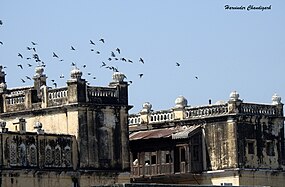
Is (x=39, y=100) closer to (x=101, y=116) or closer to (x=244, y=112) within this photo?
(x=101, y=116)

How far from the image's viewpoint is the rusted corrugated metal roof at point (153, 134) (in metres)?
75.0

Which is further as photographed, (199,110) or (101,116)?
(199,110)

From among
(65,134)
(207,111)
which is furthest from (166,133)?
(65,134)

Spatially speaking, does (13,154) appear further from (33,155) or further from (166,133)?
(166,133)

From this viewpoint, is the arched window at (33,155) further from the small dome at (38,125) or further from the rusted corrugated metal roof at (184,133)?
the rusted corrugated metal roof at (184,133)

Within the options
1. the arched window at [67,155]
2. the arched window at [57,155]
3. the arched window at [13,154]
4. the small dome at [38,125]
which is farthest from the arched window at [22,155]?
the arched window at [67,155]

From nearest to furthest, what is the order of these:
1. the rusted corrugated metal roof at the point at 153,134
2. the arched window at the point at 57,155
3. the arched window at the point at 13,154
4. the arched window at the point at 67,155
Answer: the arched window at the point at 13,154, the arched window at the point at 57,155, the arched window at the point at 67,155, the rusted corrugated metal roof at the point at 153,134

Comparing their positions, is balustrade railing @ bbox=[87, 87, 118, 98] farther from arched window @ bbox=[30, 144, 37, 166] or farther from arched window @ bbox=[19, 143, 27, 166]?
arched window @ bbox=[19, 143, 27, 166]

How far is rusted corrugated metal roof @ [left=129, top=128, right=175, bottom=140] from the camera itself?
246ft

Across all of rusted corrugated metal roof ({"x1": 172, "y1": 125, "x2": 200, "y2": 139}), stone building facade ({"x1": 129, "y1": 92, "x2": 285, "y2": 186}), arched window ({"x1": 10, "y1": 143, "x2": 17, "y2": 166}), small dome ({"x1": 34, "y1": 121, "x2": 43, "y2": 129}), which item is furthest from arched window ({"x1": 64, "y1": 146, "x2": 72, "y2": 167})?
rusted corrugated metal roof ({"x1": 172, "y1": 125, "x2": 200, "y2": 139})

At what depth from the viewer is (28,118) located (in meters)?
70.4

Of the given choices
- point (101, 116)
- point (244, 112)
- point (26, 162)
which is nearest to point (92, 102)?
point (101, 116)

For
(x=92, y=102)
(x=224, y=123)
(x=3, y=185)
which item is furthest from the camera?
(x=224, y=123)

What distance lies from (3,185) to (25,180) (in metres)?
1.51
